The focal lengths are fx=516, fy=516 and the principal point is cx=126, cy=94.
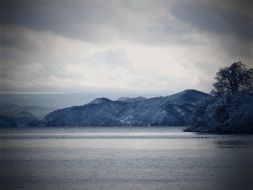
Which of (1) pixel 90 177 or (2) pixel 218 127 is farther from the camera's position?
(2) pixel 218 127

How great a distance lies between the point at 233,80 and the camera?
8319 centimetres

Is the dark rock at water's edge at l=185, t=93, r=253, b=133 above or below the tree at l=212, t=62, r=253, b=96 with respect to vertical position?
below

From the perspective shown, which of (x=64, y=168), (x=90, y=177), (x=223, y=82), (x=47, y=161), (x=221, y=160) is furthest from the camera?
(x=223, y=82)

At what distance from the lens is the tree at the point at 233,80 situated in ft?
271

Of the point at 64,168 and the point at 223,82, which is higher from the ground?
the point at 223,82

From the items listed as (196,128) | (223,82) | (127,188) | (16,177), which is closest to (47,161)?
(16,177)

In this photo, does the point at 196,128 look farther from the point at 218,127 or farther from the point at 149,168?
the point at 149,168

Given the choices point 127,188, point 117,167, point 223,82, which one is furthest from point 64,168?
point 223,82

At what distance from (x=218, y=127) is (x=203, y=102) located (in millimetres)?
5823

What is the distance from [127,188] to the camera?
2428 cm

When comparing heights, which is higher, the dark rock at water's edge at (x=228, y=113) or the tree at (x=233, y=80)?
the tree at (x=233, y=80)

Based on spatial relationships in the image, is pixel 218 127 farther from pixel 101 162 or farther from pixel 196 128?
pixel 101 162

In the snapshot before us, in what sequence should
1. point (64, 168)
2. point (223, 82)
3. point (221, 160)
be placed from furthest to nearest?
point (223, 82), point (221, 160), point (64, 168)

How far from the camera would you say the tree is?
82.6 metres
